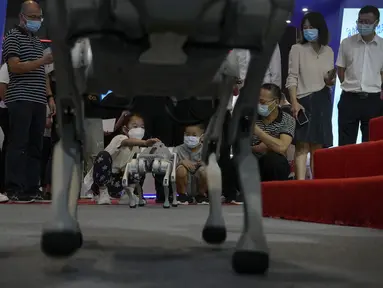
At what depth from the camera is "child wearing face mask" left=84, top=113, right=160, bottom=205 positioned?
3.90 m

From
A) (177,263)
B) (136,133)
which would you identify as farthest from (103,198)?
(177,263)

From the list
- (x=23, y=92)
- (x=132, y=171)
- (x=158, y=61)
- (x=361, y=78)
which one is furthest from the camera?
(x=132, y=171)

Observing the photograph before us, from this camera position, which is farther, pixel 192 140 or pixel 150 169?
pixel 192 140

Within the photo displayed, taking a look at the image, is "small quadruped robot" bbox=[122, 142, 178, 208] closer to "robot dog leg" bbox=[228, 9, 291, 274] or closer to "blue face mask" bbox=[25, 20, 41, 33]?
"blue face mask" bbox=[25, 20, 41, 33]

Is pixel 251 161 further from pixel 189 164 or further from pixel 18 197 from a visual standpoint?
pixel 189 164

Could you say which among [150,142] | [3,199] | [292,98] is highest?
[292,98]

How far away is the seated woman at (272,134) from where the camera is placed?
3234mm

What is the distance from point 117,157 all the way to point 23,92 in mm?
980

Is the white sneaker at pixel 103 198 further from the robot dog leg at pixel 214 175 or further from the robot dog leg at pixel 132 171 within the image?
the robot dog leg at pixel 214 175

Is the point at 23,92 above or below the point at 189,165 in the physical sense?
above

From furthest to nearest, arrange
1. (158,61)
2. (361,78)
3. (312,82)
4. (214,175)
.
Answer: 1. (312,82)
2. (361,78)
3. (214,175)
4. (158,61)

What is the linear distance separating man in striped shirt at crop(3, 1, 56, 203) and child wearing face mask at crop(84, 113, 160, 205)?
1.75 feet

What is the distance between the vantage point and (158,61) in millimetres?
791

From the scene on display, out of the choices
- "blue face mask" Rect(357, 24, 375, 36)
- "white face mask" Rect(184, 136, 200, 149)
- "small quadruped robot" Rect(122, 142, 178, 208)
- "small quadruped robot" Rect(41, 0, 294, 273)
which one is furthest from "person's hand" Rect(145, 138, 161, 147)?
"small quadruped robot" Rect(41, 0, 294, 273)
